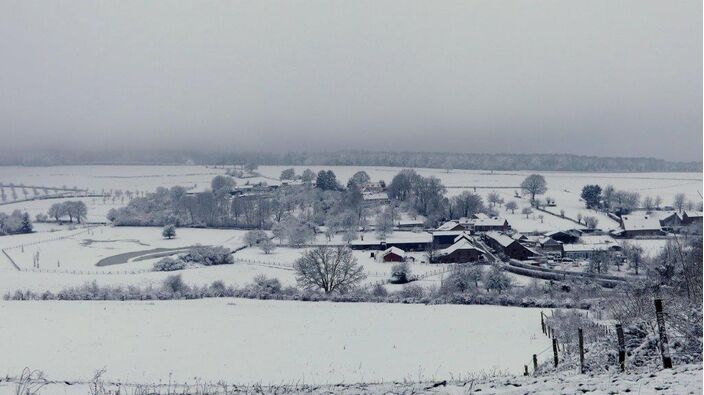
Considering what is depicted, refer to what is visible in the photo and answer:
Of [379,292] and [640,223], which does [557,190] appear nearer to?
[640,223]

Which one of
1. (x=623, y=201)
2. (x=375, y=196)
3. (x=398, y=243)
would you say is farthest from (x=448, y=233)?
(x=623, y=201)

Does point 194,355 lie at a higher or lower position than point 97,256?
higher

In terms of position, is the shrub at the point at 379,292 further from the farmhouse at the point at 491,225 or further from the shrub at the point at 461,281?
the farmhouse at the point at 491,225

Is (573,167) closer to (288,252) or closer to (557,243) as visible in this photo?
(557,243)

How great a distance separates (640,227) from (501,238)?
1521 centimetres

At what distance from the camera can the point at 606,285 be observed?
2950 cm

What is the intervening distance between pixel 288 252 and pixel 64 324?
2556cm

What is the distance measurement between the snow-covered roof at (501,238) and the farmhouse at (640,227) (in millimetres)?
12764

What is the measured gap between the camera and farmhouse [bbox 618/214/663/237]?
46281 millimetres

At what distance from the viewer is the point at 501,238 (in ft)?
139

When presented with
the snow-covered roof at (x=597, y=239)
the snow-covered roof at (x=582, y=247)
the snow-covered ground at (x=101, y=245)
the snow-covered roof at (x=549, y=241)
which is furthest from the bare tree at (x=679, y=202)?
the snow-covered ground at (x=101, y=245)

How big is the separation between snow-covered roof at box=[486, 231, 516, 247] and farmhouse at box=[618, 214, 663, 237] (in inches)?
503

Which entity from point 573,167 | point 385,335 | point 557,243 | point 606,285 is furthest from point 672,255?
point 573,167

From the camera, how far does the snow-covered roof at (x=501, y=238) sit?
40.4 metres
